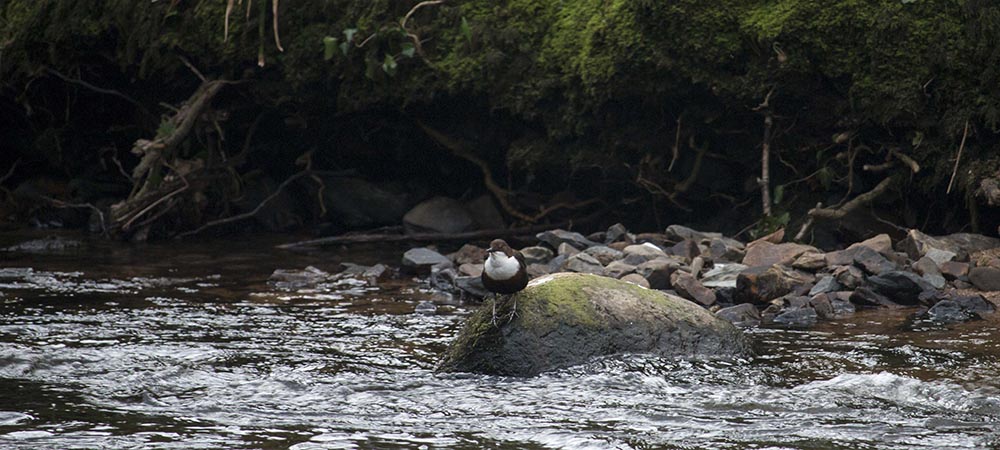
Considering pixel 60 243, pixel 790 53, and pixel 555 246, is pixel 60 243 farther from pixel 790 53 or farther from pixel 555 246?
pixel 790 53

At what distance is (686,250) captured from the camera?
8.54 m

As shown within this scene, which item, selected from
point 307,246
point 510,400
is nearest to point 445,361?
point 510,400

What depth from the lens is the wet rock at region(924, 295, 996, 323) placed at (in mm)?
6812

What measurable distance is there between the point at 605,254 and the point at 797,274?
5.14 ft

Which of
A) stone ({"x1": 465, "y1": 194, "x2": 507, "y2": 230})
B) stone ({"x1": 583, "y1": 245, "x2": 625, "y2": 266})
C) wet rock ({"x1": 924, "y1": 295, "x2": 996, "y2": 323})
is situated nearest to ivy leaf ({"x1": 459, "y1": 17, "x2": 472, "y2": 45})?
stone ({"x1": 465, "y1": 194, "x2": 507, "y2": 230})

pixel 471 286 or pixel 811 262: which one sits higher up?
pixel 811 262

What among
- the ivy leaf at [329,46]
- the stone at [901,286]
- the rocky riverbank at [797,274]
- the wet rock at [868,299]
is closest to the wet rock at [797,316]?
the rocky riverbank at [797,274]

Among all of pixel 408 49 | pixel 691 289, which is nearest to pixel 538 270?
pixel 691 289

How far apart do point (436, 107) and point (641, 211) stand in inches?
89.2

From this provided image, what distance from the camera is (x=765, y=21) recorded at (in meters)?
8.66

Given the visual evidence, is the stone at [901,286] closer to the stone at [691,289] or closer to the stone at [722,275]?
the stone at [722,275]

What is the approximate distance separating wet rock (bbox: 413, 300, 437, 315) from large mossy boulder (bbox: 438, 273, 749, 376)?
67.7 inches

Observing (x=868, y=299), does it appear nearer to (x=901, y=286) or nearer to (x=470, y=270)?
(x=901, y=286)

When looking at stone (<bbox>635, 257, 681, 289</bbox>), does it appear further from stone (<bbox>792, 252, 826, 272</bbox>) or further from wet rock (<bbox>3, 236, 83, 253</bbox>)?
wet rock (<bbox>3, 236, 83, 253</bbox>)
